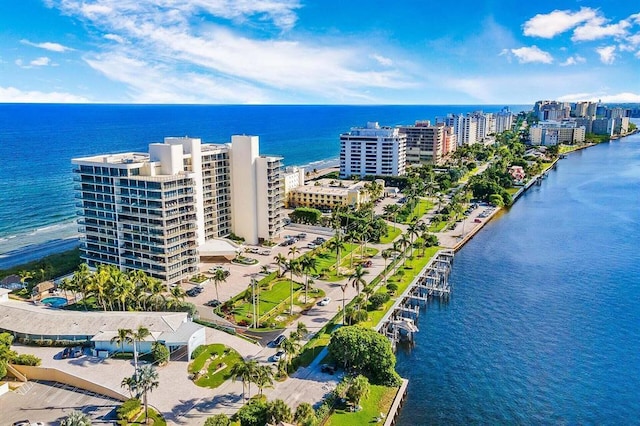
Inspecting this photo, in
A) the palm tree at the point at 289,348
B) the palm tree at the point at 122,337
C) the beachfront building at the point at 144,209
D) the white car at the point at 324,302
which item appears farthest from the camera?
the beachfront building at the point at 144,209

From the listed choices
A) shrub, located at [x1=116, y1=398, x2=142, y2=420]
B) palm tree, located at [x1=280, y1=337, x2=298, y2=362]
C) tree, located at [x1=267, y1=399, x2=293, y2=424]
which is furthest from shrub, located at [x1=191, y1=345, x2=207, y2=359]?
tree, located at [x1=267, y1=399, x2=293, y2=424]

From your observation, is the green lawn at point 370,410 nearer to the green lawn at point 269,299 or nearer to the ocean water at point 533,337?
the ocean water at point 533,337

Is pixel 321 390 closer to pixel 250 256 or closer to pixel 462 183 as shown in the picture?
pixel 250 256

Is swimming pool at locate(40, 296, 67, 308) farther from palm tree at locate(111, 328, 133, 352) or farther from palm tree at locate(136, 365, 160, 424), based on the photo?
palm tree at locate(136, 365, 160, 424)

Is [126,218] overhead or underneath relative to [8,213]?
overhead

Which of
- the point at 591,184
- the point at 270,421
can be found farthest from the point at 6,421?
the point at 591,184

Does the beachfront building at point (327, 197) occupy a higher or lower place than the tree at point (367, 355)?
higher

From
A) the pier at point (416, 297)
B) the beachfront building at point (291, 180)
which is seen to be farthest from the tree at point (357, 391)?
the beachfront building at point (291, 180)
